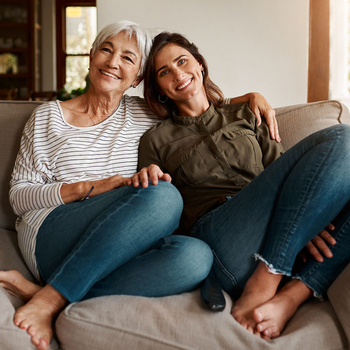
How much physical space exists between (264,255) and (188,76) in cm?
81

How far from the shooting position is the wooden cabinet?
621 cm

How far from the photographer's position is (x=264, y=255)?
1.01 metres

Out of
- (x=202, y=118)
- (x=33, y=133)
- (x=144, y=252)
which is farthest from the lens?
(x=202, y=118)

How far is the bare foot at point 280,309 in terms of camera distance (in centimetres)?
88

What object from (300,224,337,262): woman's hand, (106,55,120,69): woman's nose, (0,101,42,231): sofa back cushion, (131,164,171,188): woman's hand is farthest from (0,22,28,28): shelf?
(300,224,337,262): woman's hand

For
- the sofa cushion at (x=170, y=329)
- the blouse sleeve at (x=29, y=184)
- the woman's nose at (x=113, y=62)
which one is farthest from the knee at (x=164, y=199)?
the woman's nose at (x=113, y=62)

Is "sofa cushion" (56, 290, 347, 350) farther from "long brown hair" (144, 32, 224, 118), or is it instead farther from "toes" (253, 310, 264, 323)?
"long brown hair" (144, 32, 224, 118)

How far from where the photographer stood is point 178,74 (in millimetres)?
1471

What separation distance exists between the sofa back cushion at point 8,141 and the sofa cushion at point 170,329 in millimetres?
723

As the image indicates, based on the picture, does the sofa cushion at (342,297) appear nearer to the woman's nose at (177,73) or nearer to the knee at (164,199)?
the knee at (164,199)

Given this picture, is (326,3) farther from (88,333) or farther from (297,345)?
(88,333)

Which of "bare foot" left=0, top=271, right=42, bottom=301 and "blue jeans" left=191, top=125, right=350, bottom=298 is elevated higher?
"blue jeans" left=191, top=125, right=350, bottom=298

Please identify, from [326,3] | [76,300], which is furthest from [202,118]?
[326,3]

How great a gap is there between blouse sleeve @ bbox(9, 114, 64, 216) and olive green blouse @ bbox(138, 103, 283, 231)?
0.35 metres
